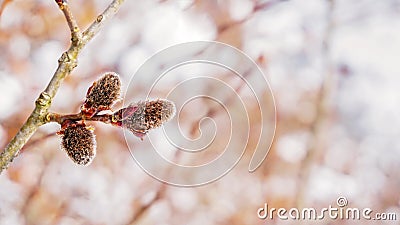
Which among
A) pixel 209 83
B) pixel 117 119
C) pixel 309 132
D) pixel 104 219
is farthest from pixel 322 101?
pixel 117 119

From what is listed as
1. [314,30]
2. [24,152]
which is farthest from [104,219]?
[314,30]

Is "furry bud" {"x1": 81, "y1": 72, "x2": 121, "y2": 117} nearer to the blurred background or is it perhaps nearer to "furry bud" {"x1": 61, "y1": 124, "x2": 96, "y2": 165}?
"furry bud" {"x1": 61, "y1": 124, "x2": 96, "y2": 165}

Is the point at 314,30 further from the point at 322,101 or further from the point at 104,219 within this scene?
the point at 104,219

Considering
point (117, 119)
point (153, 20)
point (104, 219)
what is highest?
point (153, 20)

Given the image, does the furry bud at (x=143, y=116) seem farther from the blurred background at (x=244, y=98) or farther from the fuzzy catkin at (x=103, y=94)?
the blurred background at (x=244, y=98)

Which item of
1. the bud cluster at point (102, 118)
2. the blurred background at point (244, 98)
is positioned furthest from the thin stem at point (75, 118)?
the blurred background at point (244, 98)

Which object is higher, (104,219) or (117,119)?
(104,219)

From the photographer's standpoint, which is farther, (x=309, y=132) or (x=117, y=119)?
(x=309, y=132)
